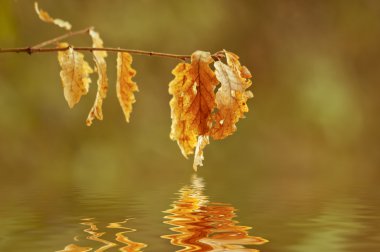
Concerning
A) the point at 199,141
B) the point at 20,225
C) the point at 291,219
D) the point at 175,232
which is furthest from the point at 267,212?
the point at 199,141

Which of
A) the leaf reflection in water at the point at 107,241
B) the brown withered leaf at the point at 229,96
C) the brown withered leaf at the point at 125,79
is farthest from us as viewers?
the leaf reflection in water at the point at 107,241

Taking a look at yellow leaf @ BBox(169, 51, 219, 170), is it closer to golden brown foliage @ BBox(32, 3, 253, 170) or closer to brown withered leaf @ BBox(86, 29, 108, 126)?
golden brown foliage @ BBox(32, 3, 253, 170)

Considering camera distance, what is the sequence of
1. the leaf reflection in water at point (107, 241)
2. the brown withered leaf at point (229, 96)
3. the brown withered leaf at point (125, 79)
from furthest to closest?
the leaf reflection in water at point (107, 241), the brown withered leaf at point (125, 79), the brown withered leaf at point (229, 96)

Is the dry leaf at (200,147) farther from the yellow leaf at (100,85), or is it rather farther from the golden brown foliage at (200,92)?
the yellow leaf at (100,85)

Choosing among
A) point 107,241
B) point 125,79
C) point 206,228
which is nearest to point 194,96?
point 125,79

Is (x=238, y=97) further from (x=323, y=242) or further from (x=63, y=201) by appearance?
(x=63, y=201)

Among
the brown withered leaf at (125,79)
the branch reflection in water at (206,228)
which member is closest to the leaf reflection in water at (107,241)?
the branch reflection in water at (206,228)

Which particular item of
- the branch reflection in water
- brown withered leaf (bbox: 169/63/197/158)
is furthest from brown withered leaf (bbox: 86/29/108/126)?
the branch reflection in water
